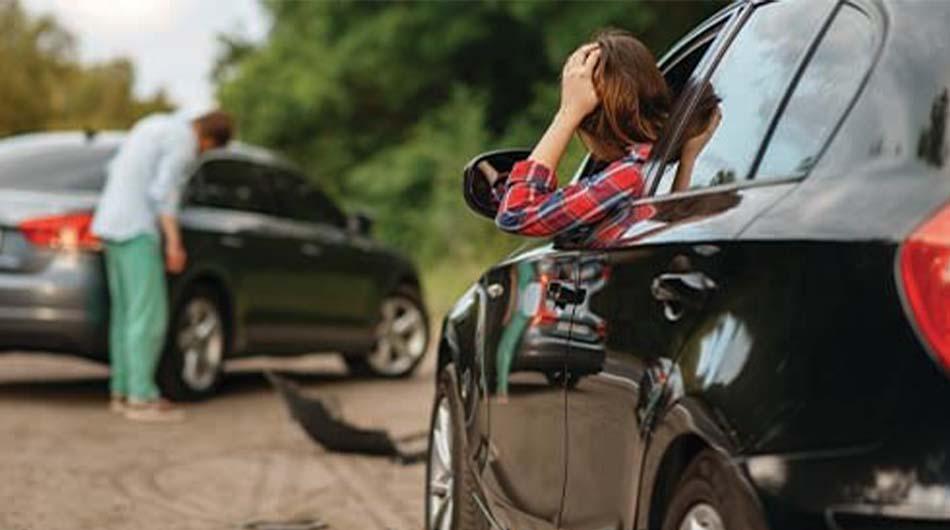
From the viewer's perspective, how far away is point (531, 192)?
4.91 metres

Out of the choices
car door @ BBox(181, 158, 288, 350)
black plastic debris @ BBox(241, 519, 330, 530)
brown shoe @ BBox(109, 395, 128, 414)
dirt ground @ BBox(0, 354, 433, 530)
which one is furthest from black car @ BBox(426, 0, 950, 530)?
car door @ BBox(181, 158, 288, 350)

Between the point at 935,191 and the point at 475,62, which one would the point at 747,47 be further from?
the point at 475,62

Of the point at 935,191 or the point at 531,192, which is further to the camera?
the point at 531,192

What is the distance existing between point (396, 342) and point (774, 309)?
39.6 ft

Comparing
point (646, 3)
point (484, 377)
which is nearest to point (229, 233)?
point (484, 377)

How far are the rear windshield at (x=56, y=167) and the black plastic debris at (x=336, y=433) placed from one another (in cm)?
260

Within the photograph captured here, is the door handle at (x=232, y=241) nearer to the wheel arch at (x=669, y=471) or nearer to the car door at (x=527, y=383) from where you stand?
the car door at (x=527, y=383)

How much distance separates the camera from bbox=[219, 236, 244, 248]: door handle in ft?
42.5

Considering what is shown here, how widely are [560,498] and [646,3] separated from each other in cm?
2612

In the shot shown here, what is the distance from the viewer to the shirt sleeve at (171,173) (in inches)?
472

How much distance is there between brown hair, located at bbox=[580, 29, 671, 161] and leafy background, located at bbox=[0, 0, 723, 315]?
21.6 metres

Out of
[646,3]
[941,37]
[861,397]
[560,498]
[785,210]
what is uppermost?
[646,3]

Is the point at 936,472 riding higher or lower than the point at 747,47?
lower

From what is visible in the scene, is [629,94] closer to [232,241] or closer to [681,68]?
[681,68]
